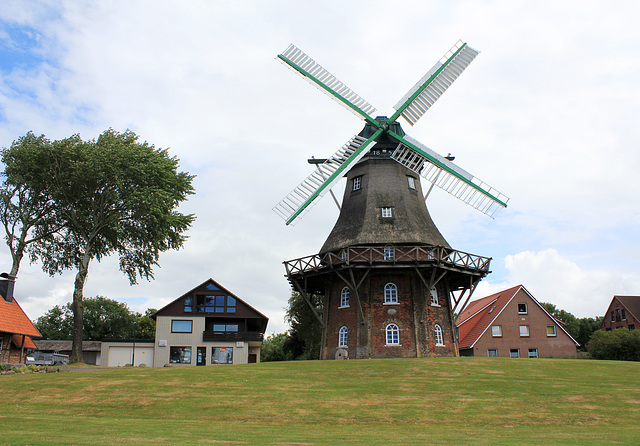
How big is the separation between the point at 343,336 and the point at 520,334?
19376mm

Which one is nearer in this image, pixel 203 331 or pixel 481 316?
pixel 203 331

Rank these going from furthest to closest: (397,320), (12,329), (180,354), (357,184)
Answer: (180,354)
(357,184)
(12,329)
(397,320)

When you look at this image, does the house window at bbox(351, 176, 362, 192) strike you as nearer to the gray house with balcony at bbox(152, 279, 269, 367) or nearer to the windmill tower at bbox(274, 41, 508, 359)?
the windmill tower at bbox(274, 41, 508, 359)

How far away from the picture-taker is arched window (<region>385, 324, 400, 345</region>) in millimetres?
27734

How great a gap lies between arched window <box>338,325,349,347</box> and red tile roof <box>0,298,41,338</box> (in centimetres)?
2022

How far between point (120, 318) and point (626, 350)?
63898 mm

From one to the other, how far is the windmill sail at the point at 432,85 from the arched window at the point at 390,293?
34.7 ft

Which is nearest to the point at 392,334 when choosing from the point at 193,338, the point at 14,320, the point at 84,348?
the point at 193,338

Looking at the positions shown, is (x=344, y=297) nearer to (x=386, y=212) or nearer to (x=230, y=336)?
(x=386, y=212)

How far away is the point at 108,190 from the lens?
3078cm

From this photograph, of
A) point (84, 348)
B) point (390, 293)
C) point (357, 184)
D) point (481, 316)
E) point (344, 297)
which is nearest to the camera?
point (390, 293)

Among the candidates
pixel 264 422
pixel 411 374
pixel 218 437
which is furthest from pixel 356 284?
pixel 218 437

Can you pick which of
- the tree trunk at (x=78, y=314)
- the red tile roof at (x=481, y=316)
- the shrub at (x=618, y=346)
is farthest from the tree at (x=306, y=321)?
the shrub at (x=618, y=346)

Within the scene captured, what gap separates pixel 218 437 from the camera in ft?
33.6
